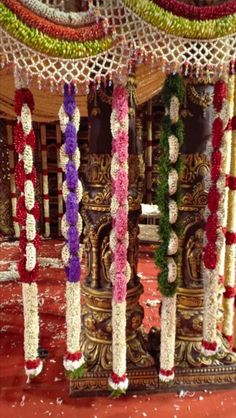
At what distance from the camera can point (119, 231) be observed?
1.23 m

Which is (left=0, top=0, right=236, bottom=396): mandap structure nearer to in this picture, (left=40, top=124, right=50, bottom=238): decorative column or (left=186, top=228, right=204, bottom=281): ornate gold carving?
(left=186, top=228, right=204, bottom=281): ornate gold carving

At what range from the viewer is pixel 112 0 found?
1.06 metres

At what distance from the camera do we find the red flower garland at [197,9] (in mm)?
1043

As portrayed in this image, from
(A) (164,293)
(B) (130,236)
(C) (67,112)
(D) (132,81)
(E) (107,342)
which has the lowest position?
(E) (107,342)

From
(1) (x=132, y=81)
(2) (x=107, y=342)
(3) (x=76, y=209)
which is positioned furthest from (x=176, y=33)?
(2) (x=107, y=342)

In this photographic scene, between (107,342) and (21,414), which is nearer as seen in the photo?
(21,414)

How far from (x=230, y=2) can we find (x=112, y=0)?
0.29m

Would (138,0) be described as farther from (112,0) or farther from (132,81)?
(132,81)

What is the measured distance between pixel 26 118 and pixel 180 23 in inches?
18.2

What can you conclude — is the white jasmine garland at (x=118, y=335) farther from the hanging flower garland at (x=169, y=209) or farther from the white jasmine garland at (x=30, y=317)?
the white jasmine garland at (x=30, y=317)

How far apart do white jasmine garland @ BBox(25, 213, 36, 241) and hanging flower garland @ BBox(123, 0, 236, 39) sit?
60 cm

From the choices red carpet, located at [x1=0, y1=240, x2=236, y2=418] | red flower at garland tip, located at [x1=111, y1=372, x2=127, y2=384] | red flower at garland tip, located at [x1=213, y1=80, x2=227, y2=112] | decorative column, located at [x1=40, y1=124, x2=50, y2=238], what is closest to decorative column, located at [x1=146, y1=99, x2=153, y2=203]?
decorative column, located at [x1=40, y1=124, x2=50, y2=238]

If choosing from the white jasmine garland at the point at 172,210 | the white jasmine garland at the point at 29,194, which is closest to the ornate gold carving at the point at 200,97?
the white jasmine garland at the point at 172,210

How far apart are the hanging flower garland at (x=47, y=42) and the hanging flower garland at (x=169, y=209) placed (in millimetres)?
228
